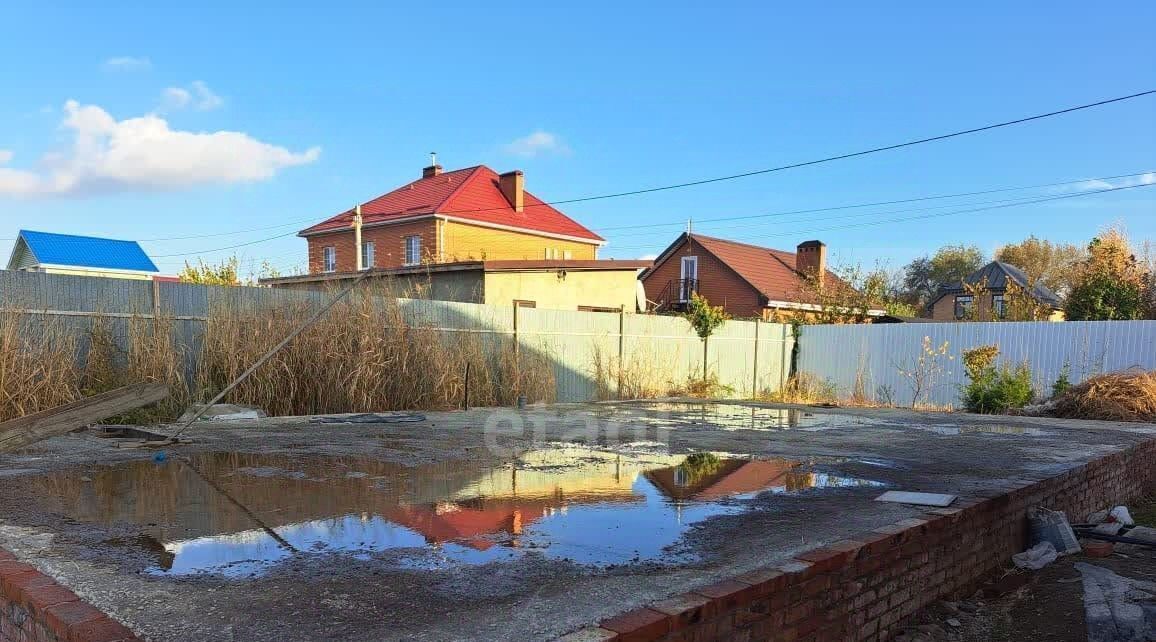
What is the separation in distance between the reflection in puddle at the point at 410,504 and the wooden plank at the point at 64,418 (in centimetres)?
100

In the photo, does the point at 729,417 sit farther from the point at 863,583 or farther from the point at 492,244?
the point at 492,244

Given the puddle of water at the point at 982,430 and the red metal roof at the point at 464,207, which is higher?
the red metal roof at the point at 464,207

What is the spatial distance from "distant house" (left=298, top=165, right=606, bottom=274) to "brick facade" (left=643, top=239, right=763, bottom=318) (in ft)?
13.2

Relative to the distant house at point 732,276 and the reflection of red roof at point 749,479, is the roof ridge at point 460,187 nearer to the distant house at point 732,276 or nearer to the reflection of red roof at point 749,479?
the distant house at point 732,276

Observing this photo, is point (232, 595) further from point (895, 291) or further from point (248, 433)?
point (895, 291)

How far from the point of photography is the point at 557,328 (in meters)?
13.8

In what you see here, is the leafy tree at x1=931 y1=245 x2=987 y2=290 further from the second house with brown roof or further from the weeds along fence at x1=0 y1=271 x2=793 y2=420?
the weeds along fence at x1=0 y1=271 x2=793 y2=420

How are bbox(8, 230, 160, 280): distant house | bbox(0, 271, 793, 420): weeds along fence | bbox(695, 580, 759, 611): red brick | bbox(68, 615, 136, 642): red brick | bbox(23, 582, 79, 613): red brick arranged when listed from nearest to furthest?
bbox(68, 615, 136, 642): red brick, bbox(23, 582, 79, 613): red brick, bbox(695, 580, 759, 611): red brick, bbox(0, 271, 793, 420): weeds along fence, bbox(8, 230, 160, 280): distant house

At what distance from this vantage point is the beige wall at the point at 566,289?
17266 millimetres

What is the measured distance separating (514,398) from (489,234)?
16.4m

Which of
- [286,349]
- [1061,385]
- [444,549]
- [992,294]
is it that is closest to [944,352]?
[1061,385]

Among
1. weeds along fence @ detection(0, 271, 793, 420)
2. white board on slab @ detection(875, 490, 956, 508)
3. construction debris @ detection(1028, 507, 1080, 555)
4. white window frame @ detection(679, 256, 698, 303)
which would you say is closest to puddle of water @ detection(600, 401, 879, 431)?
weeds along fence @ detection(0, 271, 793, 420)

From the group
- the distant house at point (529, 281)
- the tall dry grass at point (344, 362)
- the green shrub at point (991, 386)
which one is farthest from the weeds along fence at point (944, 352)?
the tall dry grass at point (344, 362)

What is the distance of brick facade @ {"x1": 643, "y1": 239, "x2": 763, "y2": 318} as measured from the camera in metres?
30.2
